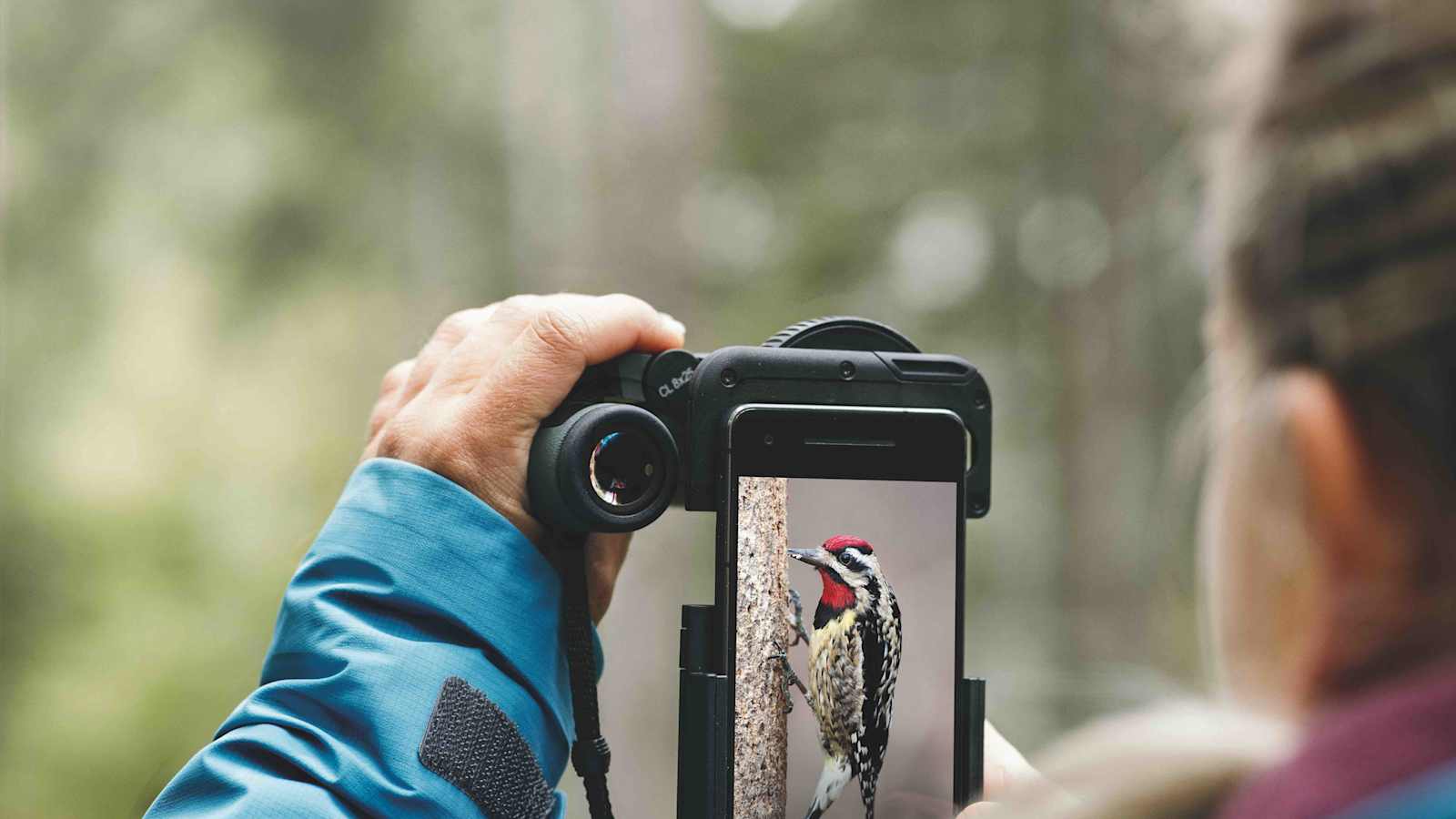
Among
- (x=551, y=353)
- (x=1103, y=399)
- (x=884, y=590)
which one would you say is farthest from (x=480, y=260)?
(x=884, y=590)

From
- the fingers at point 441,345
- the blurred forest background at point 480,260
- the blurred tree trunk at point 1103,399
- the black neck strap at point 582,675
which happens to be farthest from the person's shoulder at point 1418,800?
the blurred tree trunk at point 1103,399

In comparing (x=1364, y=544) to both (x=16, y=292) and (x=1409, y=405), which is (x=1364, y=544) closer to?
(x=1409, y=405)

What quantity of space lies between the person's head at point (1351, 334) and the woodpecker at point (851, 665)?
40cm

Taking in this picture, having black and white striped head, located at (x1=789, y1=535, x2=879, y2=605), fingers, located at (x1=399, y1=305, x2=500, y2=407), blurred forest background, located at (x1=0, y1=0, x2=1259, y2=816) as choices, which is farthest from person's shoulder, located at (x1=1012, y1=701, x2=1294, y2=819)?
blurred forest background, located at (x1=0, y1=0, x2=1259, y2=816)

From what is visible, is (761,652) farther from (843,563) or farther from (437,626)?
(437,626)

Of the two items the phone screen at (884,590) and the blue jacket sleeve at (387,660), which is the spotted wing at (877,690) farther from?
the blue jacket sleeve at (387,660)

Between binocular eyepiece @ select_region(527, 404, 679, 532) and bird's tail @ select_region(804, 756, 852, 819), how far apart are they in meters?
0.20

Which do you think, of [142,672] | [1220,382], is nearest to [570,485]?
[1220,382]

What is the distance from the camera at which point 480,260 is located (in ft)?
21.7

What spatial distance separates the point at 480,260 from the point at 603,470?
595 cm

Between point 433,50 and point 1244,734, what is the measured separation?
6637mm

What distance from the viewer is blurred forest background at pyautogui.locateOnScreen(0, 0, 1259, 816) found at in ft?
14.9

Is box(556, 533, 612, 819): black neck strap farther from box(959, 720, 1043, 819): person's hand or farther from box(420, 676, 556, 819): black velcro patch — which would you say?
box(959, 720, 1043, 819): person's hand

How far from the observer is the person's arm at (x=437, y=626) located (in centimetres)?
75
